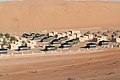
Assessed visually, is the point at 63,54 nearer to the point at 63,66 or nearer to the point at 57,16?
the point at 63,66

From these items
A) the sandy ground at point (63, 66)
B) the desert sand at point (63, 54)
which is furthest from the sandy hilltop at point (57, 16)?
the sandy ground at point (63, 66)

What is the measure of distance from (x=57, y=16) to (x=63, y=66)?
81276 millimetres

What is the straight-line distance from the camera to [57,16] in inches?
4633

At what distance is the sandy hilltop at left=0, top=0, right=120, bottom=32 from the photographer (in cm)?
10712

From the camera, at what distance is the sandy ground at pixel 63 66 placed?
96.5 ft

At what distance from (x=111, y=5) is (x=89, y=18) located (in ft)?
74.4

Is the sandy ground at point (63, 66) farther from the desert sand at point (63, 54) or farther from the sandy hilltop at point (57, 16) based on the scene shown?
the sandy hilltop at point (57, 16)

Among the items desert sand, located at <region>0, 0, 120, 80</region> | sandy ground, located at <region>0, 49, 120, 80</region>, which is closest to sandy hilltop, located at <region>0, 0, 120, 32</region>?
desert sand, located at <region>0, 0, 120, 80</region>

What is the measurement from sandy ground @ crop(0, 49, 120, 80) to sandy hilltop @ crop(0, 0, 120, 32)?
57493 millimetres

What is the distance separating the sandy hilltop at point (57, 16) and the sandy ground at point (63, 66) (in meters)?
57.5

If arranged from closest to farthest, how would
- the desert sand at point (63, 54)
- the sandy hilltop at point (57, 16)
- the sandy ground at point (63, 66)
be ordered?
1. the sandy ground at point (63, 66)
2. the desert sand at point (63, 54)
3. the sandy hilltop at point (57, 16)

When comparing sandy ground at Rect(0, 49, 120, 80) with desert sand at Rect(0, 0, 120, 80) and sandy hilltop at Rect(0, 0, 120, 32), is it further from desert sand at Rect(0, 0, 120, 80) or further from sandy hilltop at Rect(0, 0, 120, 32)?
sandy hilltop at Rect(0, 0, 120, 32)

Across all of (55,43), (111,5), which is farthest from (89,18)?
(55,43)

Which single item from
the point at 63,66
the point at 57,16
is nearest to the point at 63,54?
the point at 63,66
